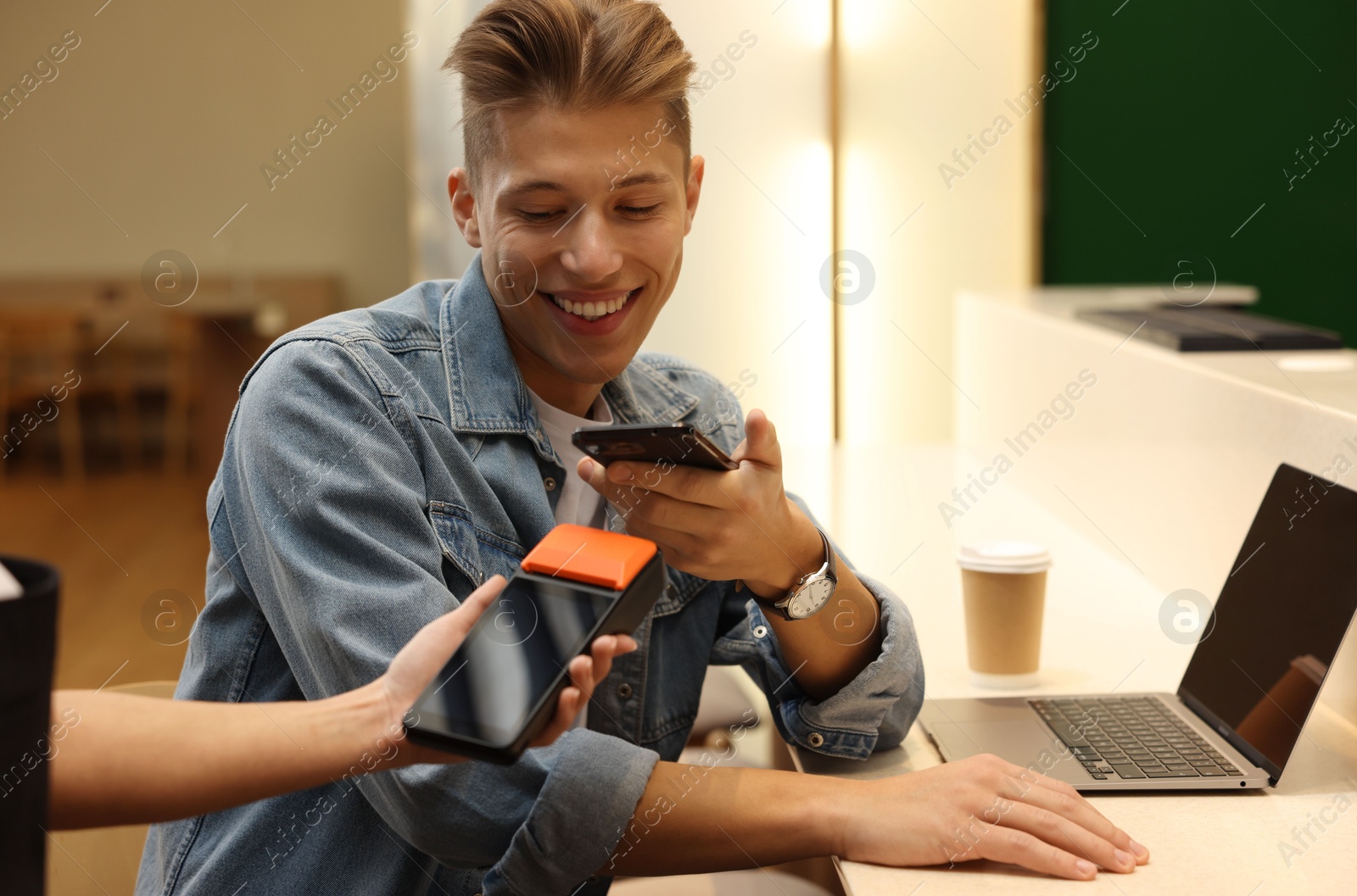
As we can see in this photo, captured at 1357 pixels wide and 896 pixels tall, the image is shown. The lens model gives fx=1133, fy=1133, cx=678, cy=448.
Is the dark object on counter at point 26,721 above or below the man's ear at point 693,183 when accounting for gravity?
below

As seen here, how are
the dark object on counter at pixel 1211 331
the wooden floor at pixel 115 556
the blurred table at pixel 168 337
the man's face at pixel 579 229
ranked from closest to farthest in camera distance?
the man's face at pixel 579 229 → the dark object on counter at pixel 1211 331 → the wooden floor at pixel 115 556 → the blurred table at pixel 168 337

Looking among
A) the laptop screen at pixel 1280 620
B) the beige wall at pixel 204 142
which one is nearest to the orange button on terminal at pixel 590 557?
the laptop screen at pixel 1280 620

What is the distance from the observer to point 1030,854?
32.3 inches

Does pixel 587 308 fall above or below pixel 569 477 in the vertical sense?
above

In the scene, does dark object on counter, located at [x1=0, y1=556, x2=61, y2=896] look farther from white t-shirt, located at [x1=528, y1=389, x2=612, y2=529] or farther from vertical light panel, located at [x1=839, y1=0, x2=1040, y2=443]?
vertical light panel, located at [x1=839, y1=0, x2=1040, y2=443]

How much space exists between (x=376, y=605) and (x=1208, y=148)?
3204mm

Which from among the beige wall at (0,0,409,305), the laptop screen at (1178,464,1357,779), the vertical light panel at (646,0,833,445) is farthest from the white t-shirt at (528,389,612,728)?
the beige wall at (0,0,409,305)

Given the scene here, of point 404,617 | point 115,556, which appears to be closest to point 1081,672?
point 404,617

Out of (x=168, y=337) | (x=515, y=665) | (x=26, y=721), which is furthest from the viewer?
(x=168, y=337)

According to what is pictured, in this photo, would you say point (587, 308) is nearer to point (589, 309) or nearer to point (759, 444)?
point (589, 309)

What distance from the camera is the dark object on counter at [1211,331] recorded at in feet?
5.09

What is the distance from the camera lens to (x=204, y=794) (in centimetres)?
66

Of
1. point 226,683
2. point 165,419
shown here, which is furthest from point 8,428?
point 226,683

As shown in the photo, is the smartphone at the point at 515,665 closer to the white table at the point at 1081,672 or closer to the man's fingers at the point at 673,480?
the man's fingers at the point at 673,480
